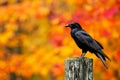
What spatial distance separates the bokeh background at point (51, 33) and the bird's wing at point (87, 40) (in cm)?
361

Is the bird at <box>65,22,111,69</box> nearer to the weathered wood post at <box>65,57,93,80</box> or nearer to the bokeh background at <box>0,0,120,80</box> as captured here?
the weathered wood post at <box>65,57,93,80</box>

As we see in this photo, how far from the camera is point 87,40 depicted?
6355 mm

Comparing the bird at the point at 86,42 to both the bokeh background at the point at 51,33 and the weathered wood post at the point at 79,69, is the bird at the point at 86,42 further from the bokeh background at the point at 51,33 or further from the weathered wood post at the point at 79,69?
the bokeh background at the point at 51,33

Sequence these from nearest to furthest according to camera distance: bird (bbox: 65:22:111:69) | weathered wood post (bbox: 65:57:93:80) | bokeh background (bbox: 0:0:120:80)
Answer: weathered wood post (bbox: 65:57:93:80) → bird (bbox: 65:22:111:69) → bokeh background (bbox: 0:0:120:80)

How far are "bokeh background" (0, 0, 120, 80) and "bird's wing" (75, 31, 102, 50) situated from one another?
3.61 m

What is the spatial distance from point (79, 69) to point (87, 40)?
0.82 metres

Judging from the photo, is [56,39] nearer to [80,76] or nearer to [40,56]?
[40,56]

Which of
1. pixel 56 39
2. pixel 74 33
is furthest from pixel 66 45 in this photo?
pixel 74 33

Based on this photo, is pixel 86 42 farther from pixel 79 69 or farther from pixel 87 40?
pixel 79 69

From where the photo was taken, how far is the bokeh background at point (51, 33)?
10281mm

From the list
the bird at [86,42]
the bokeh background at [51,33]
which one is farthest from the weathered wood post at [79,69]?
the bokeh background at [51,33]

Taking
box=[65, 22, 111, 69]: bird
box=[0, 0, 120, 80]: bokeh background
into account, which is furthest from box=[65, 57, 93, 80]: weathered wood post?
box=[0, 0, 120, 80]: bokeh background

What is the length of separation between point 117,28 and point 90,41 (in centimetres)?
409

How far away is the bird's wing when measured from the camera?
6231mm
